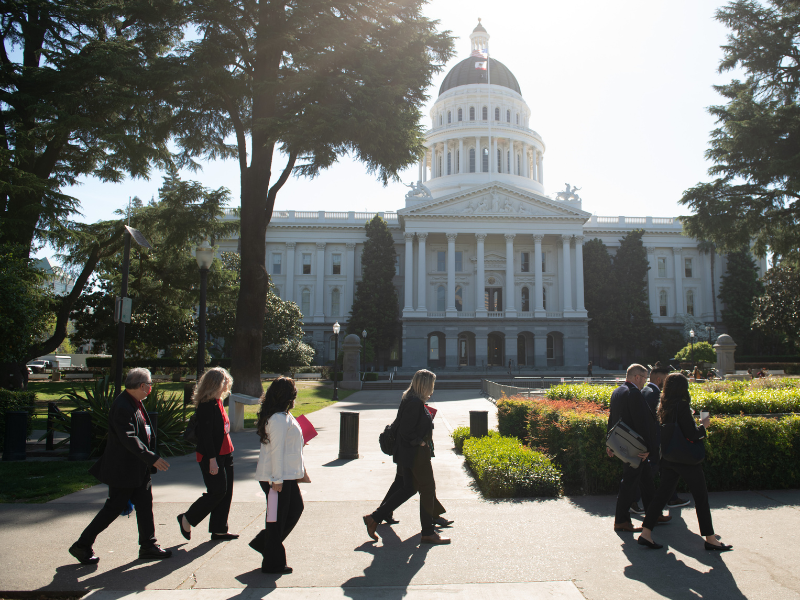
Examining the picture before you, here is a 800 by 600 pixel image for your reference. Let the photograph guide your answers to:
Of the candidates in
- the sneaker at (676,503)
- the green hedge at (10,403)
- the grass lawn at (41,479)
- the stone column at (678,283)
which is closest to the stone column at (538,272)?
the stone column at (678,283)

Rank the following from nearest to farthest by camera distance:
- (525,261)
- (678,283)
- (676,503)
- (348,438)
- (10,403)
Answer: (676,503) → (348,438) → (10,403) → (525,261) → (678,283)

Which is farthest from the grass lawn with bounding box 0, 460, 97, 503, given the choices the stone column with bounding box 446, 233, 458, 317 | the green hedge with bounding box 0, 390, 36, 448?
the stone column with bounding box 446, 233, 458, 317

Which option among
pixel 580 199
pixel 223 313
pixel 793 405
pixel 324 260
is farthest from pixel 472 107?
pixel 793 405

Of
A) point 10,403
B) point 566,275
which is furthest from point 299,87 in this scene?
point 566,275

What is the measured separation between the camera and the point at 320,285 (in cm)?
6247

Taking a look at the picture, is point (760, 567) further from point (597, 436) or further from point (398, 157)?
point (398, 157)

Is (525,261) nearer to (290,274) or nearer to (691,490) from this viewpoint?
(290,274)

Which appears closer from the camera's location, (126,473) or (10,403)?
(126,473)

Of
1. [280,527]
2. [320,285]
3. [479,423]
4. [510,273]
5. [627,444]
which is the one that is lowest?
[479,423]

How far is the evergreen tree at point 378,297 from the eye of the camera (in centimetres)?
5334

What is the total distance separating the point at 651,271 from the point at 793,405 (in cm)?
5729

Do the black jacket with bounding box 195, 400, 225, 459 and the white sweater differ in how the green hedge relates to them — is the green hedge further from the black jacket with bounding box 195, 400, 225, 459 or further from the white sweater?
the white sweater

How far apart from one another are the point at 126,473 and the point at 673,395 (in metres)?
5.69

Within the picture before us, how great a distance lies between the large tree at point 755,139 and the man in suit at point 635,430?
24779 mm
